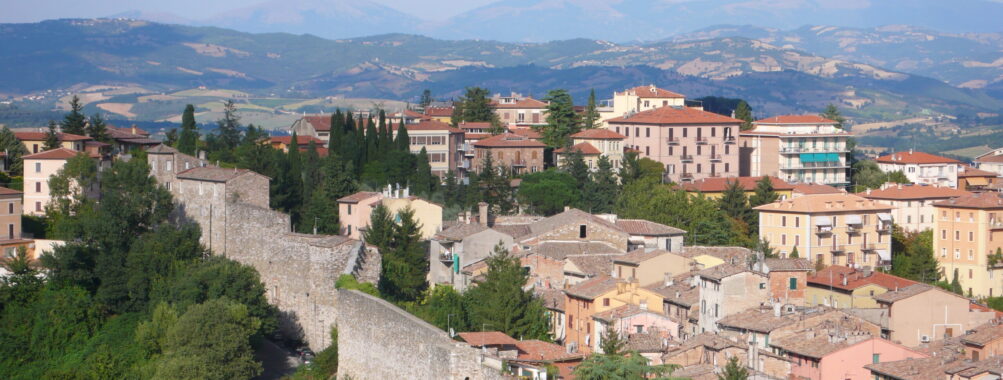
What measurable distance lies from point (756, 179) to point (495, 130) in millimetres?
18311

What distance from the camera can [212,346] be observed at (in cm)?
3969

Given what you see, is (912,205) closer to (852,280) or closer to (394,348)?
(852,280)

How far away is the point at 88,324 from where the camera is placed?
46219mm

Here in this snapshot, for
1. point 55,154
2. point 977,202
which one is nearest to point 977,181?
point 977,202

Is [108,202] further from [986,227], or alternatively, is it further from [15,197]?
[986,227]

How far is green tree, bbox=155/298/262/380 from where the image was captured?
3922cm

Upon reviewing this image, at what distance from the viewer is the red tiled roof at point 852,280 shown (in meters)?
46.4

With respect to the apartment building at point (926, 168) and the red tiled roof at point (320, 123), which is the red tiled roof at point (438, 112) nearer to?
the red tiled roof at point (320, 123)

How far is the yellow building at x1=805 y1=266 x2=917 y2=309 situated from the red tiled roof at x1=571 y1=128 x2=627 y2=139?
27.1 m

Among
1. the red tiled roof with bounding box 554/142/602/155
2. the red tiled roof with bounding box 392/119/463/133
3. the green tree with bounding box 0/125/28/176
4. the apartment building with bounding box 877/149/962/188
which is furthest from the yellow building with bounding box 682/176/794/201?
the green tree with bounding box 0/125/28/176

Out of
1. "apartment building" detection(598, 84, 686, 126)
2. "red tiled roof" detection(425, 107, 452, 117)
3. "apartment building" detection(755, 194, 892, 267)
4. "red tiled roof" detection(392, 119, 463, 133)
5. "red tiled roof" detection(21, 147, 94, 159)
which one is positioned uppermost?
"apartment building" detection(598, 84, 686, 126)

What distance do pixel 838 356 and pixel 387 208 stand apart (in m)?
21.1

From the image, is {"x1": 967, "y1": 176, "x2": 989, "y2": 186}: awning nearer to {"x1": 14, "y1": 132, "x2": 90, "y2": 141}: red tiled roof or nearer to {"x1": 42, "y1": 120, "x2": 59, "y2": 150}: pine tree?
{"x1": 14, "y1": 132, "x2": 90, "y2": 141}: red tiled roof

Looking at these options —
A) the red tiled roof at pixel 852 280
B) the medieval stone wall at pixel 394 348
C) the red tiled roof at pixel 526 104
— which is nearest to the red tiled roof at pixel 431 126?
the red tiled roof at pixel 526 104
